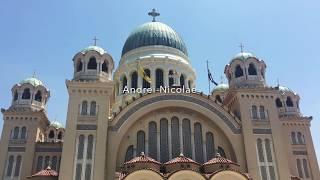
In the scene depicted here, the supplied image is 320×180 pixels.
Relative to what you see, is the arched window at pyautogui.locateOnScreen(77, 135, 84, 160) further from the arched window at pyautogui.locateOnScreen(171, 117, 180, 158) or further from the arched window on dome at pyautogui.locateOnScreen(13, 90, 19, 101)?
the arched window on dome at pyautogui.locateOnScreen(13, 90, 19, 101)

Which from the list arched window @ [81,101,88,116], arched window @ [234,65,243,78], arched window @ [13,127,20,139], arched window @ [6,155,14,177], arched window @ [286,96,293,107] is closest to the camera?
arched window @ [81,101,88,116]

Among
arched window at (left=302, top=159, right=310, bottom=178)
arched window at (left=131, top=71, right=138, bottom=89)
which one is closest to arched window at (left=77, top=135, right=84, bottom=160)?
arched window at (left=131, top=71, right=138, bottom=89)

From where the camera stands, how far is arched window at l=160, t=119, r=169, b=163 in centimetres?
2980

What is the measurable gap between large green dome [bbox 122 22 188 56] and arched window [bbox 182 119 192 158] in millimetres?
11262

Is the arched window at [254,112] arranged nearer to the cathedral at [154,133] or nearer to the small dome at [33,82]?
the cathedral at [154,133]

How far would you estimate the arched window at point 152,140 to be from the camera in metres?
29.9

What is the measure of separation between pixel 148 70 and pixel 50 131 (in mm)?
12222

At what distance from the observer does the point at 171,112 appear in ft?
104

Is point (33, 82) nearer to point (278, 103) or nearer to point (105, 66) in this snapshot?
point (105, 66)

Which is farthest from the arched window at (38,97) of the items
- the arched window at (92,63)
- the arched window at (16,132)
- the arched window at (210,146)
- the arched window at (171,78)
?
the arched window at (210,146)

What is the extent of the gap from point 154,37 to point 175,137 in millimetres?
13087

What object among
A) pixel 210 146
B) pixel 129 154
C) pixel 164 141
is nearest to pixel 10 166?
pixel 129 154

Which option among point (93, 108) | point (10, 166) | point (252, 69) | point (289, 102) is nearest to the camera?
point (93, 108)

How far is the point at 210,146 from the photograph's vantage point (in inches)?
1214
